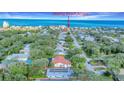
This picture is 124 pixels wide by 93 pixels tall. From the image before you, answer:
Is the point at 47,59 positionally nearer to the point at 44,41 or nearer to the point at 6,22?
the point at 44,41

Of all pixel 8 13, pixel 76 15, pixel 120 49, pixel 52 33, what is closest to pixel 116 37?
pixel 120 49

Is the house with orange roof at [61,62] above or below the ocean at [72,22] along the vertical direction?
below

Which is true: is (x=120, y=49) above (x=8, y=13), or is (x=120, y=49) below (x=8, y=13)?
below

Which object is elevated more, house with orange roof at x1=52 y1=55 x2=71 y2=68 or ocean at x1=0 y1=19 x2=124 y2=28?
ocean at x1=0 y1=19 x2=124 y2=28

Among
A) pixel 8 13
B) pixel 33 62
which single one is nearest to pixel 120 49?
pixel 33 62

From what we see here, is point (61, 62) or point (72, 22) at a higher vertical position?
point (72, 22)

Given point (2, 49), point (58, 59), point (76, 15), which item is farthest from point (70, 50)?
point (2, 49)

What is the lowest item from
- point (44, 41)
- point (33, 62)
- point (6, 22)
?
point (33, 62)
